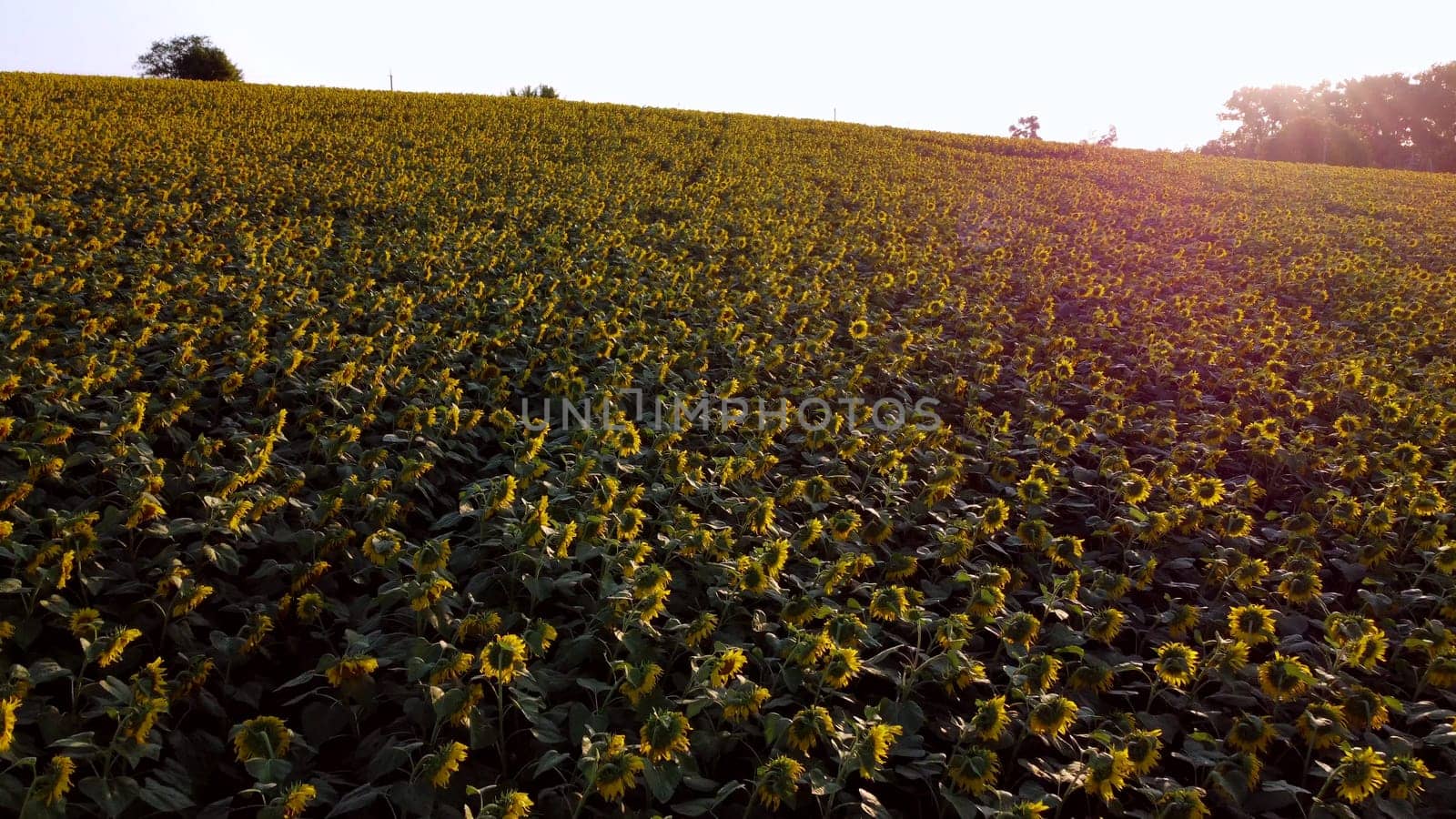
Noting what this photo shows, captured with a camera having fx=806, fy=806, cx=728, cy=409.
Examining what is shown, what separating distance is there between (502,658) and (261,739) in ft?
2.08

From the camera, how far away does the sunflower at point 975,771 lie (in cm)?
234

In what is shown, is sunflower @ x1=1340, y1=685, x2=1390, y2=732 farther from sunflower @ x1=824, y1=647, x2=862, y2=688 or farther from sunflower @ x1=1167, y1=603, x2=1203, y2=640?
sunflower @ x1=824, y1=647, x2=862, y2=688

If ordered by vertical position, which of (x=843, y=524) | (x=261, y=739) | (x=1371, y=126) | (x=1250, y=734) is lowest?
(x=1250, y=734)

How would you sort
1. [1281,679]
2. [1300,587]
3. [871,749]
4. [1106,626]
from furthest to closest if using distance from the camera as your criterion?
[1300,587], [1106,626], [1281,679], [871,749]

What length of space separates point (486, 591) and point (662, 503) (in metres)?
1.06

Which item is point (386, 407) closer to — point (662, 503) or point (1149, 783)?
point (662, 503)

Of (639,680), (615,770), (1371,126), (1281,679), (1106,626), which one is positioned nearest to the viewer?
(615,770)

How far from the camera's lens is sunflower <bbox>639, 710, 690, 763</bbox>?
220 centimetres

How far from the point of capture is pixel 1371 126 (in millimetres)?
57812

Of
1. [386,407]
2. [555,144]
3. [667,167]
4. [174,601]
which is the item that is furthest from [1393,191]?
[174,601]

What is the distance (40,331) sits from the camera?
4.81 m

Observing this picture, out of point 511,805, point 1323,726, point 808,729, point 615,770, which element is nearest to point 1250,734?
point 1323,726

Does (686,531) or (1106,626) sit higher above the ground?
(686,531)

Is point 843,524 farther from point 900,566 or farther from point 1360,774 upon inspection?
point 1360,774
